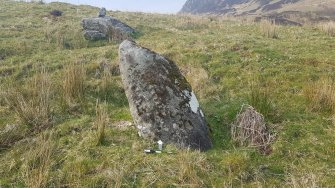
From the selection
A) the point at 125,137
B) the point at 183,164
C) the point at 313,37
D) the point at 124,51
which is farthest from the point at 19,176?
the point at 313,37

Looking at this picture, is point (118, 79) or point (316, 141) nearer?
point (316, 141)

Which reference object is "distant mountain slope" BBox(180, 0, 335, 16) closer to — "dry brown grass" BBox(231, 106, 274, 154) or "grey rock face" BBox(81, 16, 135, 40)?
"grey rock face" BBox(81, 16, 135, 40)

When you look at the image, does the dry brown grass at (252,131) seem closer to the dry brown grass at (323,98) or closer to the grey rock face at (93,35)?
the dry brown grass at (323,98)

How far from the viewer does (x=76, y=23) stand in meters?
17.9

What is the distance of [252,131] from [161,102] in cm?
156

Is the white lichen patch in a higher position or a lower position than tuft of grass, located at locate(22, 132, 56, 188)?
higher

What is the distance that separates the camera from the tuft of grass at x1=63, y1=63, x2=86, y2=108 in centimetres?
790

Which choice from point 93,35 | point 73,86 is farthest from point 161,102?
point 93,35

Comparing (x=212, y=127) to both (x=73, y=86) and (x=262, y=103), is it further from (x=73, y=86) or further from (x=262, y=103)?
(x=73, y=86)

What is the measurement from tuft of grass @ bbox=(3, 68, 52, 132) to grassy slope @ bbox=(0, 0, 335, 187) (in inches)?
8.7

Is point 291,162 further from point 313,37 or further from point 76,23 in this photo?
point 76,23

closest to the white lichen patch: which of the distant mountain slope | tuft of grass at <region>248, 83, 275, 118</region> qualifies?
tuft of grass at <region>248, 83, 275, 118</region>

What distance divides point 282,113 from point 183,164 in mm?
2775

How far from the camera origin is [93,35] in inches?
608
